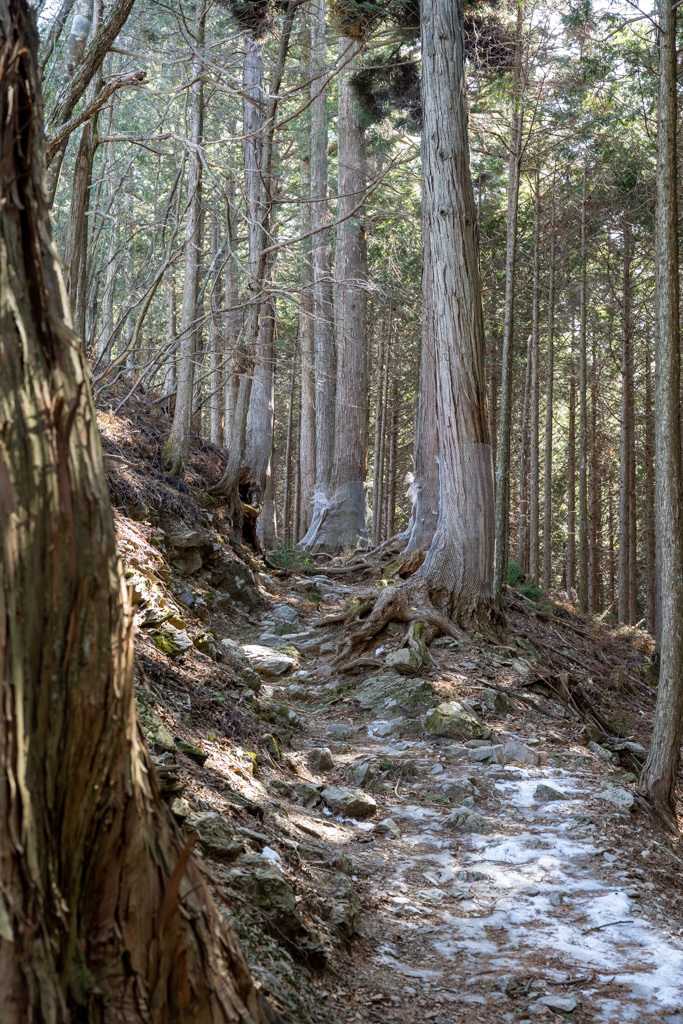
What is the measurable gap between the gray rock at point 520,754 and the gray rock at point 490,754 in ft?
0.38

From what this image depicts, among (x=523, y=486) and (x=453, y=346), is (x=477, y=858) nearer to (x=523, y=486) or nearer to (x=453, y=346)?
(x=453, y=346)

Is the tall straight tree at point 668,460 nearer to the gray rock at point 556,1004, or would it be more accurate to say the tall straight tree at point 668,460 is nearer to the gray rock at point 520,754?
the gray rock at point 520,754

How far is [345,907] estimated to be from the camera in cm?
374

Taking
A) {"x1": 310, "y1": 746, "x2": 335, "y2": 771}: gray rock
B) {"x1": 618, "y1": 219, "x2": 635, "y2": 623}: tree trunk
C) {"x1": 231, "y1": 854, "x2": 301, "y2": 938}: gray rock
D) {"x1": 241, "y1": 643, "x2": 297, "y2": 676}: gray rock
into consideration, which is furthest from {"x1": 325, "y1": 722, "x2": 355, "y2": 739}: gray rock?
{"x1": 618, "y1": 219, "x2": 635, "y2": 623}: tree trunk

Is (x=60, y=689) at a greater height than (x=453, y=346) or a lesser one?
lesser

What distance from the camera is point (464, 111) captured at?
963cm

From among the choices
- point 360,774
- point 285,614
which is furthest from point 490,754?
point 285,614

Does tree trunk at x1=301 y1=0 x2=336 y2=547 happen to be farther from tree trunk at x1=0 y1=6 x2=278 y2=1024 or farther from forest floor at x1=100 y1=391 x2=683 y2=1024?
tree trunk at x1=0 y1=6 x2=278 y2=1024

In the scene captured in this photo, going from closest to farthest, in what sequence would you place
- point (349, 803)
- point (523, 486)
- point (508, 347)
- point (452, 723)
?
point (349, 803)
point (452, 723)
point (508, 347)
point (523, 486)

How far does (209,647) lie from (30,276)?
487cm

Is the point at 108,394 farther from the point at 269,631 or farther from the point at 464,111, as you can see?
the point at 464,111

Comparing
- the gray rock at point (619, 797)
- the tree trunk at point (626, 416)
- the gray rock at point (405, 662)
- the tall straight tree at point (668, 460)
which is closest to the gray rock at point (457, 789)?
the gray rock at point (619, 797)

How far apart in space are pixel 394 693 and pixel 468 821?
7.22 ft

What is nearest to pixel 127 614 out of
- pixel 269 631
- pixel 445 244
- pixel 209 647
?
pixel 209 647
